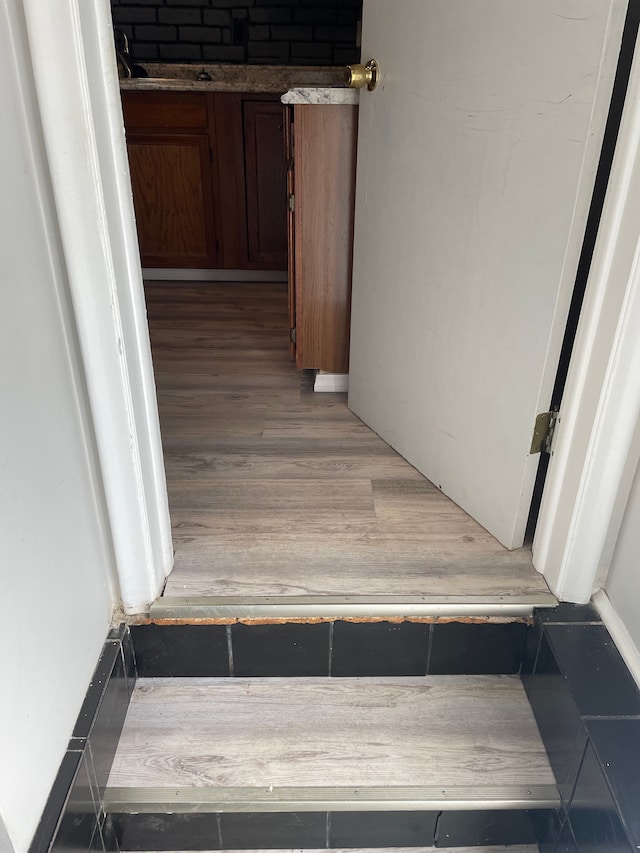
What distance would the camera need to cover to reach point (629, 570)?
1.08m

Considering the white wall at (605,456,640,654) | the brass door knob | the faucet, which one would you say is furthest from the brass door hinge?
the faucet

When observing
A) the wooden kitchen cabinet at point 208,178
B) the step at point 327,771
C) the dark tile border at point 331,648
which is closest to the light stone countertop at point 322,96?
the wooden kitchen cabinet at point 208,178

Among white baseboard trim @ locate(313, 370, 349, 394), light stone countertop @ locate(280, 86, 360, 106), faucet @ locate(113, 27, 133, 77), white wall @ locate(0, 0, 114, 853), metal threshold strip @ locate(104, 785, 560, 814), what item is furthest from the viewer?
faucet @ locate(113, 27, 133, 77)

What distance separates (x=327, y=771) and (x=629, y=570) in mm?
607

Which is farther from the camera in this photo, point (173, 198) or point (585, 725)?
point (173, 198)

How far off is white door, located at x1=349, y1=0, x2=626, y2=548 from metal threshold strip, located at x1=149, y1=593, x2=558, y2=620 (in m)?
0.17

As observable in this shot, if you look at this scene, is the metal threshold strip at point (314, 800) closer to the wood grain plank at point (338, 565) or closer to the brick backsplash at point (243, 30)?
the wood grain plank at point (338, 565)

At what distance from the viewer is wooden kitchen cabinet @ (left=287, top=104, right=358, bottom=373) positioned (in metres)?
1.67

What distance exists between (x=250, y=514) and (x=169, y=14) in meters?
3.05

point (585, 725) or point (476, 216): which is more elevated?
point (476, 216)

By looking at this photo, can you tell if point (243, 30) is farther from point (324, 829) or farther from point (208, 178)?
point (324, 829)

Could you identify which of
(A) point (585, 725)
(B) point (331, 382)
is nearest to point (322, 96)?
(B) point (331, 382)

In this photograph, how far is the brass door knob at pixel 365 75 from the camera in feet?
4.84

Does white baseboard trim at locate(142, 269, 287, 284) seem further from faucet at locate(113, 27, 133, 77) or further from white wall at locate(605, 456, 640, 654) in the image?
white wall at locate(605, 456, 640, 654)
